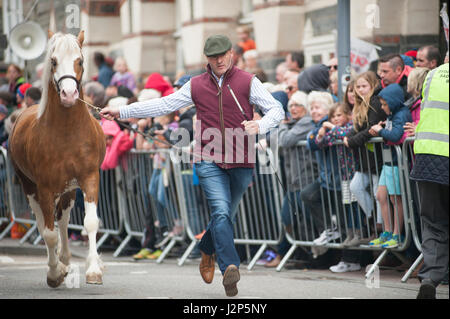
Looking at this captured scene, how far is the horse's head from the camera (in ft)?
27.5

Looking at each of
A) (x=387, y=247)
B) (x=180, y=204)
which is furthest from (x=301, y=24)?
(x=387, y=247)

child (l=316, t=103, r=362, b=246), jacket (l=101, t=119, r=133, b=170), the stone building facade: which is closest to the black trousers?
child (l=316, t=103, r=362, b=246)

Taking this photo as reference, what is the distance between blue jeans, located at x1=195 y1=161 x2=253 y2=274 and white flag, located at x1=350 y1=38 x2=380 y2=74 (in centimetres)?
393

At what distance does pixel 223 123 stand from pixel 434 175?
1895mm

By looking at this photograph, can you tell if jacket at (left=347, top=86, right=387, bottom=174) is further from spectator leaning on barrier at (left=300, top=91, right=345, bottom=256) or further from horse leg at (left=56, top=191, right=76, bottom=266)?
horse leg at (left=56, top=191, right=76, bottom=266)

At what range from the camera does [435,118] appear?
300 inches

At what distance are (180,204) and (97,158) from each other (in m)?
3.10

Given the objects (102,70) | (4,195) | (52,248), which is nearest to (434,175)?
(52,248)

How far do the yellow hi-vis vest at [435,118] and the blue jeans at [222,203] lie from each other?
5.60 ft

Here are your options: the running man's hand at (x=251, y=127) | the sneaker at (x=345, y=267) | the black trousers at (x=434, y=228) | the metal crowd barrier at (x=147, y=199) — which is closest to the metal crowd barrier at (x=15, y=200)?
the metal crowd barrier at (x=147, y=199)

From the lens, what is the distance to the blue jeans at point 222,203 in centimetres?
836

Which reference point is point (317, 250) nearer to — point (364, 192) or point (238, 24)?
point (364, 192)

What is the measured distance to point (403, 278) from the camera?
9.45m
